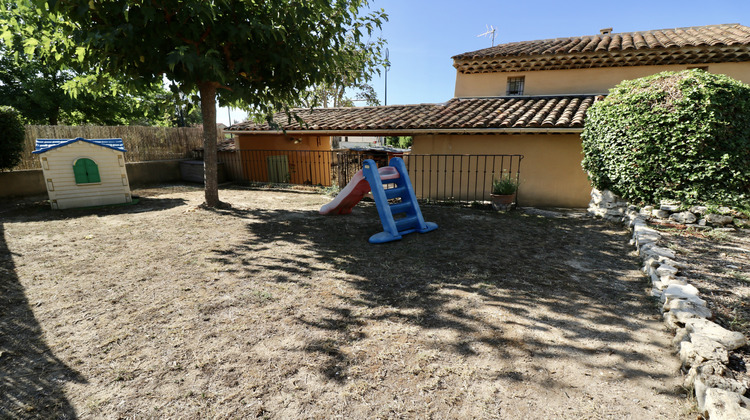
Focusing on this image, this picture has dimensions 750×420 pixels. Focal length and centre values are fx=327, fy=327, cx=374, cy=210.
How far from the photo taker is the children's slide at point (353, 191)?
6.28 meters

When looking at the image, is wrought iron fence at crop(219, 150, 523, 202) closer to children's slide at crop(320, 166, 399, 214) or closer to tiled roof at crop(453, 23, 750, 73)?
children's slide at crop(320, 166, 399, 214)

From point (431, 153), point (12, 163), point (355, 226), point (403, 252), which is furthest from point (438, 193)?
point (12, 163)

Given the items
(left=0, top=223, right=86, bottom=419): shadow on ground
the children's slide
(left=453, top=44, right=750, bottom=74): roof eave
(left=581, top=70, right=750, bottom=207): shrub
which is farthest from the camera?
(left=453, top=44, right=750, bottom=74): roof eave

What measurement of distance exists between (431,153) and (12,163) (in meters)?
11.7

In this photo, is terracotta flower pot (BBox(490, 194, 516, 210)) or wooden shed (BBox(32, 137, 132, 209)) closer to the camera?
wooden shed (BBox(32, 137, 132, 209))

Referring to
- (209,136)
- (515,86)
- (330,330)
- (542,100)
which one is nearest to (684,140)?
(542,100)

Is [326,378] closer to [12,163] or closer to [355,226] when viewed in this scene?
[355,226]

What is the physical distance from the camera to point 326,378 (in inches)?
92.1

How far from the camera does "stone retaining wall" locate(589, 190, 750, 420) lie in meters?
1.89

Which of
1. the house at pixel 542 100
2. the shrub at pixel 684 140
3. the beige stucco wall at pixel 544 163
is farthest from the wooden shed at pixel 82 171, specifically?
the shrub at pixel 684 140

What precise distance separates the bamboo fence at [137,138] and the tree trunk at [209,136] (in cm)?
630

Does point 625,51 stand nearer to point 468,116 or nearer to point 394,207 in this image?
point 468,116

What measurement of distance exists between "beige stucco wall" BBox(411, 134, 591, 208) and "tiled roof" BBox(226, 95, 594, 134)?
2.36ft

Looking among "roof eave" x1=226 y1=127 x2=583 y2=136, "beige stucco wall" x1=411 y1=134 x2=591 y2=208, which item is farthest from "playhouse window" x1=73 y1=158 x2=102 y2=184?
"beige stucco wall" x1=411 y1=134 x2=591 y2=208
